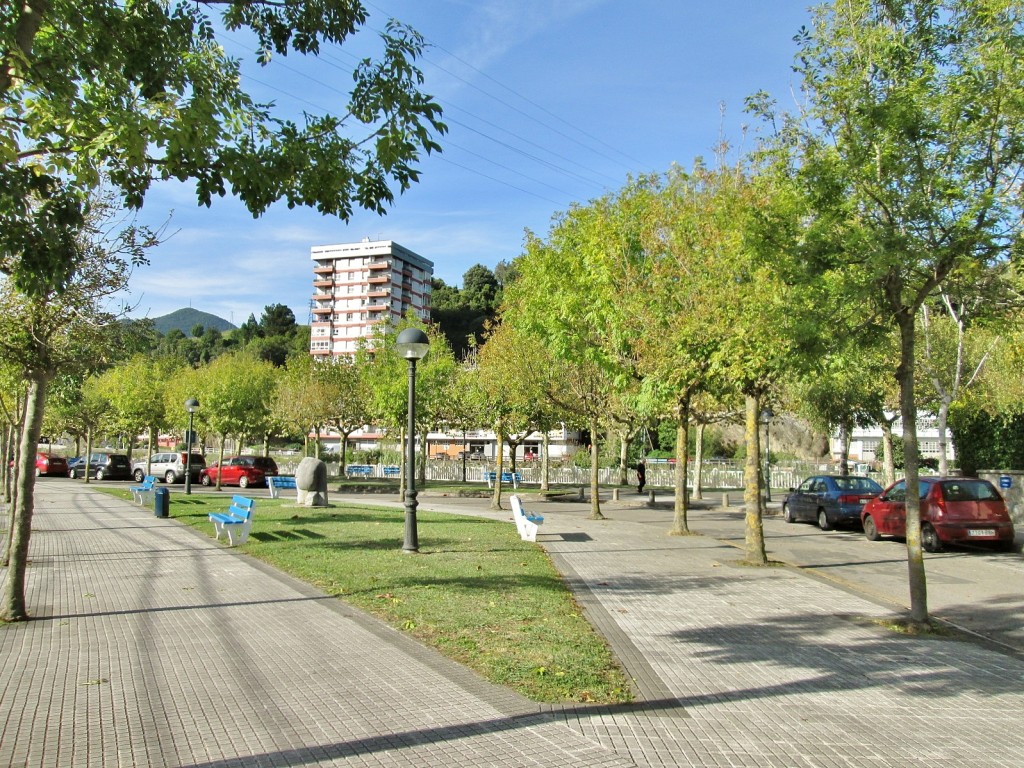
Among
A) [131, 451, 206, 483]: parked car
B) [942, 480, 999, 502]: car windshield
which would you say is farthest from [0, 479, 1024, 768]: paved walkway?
[131, 451, 206, 483]: parked car

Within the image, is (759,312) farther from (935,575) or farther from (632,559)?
(935,575)

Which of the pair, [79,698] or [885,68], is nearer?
[79,698]

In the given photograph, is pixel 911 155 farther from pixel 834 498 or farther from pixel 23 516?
pixel 834 498

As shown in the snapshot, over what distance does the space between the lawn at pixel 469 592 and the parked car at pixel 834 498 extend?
9.28 m

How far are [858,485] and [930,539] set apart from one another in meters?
5.30

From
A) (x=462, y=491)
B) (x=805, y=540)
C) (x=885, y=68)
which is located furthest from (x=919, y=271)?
(x=462, y=491)

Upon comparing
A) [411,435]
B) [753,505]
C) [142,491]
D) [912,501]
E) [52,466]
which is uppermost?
[411,435]

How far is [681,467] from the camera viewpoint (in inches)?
683

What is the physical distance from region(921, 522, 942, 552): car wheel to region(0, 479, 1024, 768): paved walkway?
706 cm

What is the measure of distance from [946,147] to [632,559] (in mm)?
8019

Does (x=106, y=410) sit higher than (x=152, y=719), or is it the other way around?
(x=106, y=410)

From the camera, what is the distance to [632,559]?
13.5m

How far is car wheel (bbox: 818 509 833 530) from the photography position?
21.2 metres

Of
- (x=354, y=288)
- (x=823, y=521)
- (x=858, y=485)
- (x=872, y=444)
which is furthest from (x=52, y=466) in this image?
(x=354, y=288)
